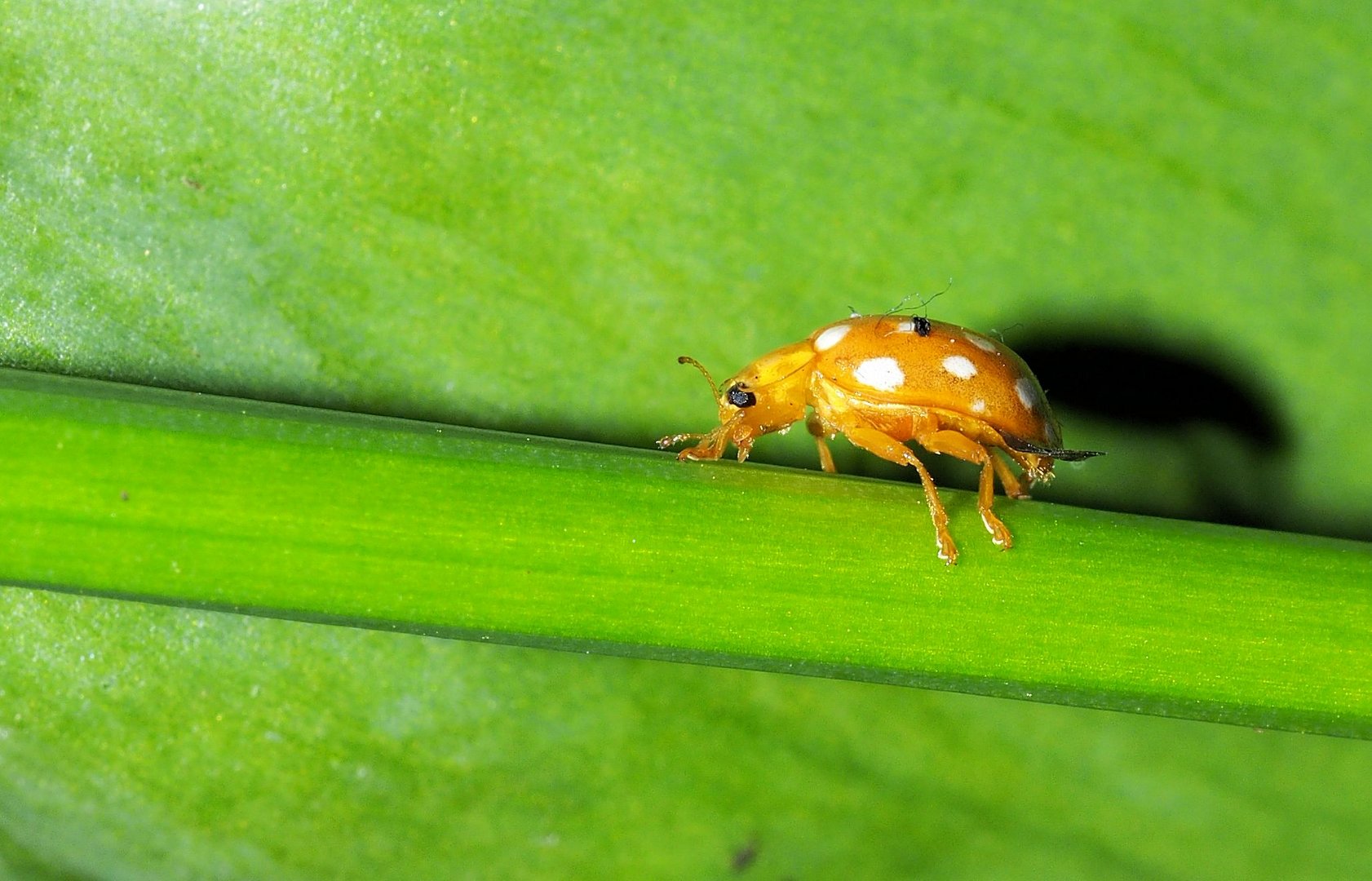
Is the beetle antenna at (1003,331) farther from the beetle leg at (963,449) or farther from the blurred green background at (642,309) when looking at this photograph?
the beetle leg at (963,449)

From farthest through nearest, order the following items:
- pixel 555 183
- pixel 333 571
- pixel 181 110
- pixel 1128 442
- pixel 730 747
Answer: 1. pixel 1128 442
2. pixel 730 747
3. pixel 555 183
4. pixel 181 110
5. pixel 333 571

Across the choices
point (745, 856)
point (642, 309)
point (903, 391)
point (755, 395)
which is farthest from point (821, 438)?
point (745, 856)

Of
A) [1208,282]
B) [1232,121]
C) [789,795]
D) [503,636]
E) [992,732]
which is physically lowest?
[789,795]

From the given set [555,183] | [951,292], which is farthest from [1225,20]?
[555,183]

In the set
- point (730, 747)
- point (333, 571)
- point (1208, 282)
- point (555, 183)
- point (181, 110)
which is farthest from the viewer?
point (1208, 282)

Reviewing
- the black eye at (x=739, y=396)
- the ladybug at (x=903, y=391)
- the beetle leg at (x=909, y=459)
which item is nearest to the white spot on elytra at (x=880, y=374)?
the ladybug at (x=903, y=391)

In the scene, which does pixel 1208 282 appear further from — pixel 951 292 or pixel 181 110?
pixel 181 110

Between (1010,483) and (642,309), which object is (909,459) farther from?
(642,309)
